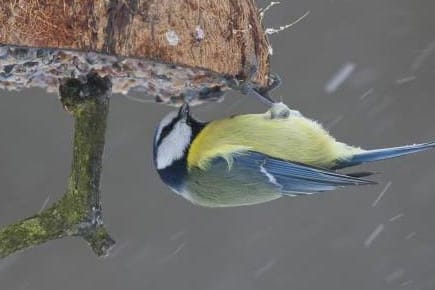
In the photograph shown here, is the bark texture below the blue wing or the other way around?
the other way around

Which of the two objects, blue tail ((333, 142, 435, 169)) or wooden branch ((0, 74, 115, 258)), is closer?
wooden branch ((0, 74, 115, 258))

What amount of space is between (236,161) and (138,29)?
615 mm

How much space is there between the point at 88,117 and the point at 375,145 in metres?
2.49

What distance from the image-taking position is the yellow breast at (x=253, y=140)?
94.1 inches

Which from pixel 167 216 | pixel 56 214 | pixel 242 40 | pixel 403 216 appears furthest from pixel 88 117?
pixel 403 216

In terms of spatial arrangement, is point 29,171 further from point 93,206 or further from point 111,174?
point 93,206

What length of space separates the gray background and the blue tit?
1.71m

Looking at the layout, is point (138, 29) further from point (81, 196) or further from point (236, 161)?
point (236, 161)

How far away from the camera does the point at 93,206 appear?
2.06 m

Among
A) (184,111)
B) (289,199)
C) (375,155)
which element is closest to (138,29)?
(184,111)

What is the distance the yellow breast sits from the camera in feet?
7.84

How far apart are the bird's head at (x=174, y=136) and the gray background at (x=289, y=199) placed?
1.74 metres

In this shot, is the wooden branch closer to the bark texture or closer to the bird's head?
the bird's head

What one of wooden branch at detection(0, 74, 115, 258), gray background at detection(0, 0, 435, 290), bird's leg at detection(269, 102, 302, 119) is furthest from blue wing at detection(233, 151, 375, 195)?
gray background at detection(0, 0, 435, 290)
